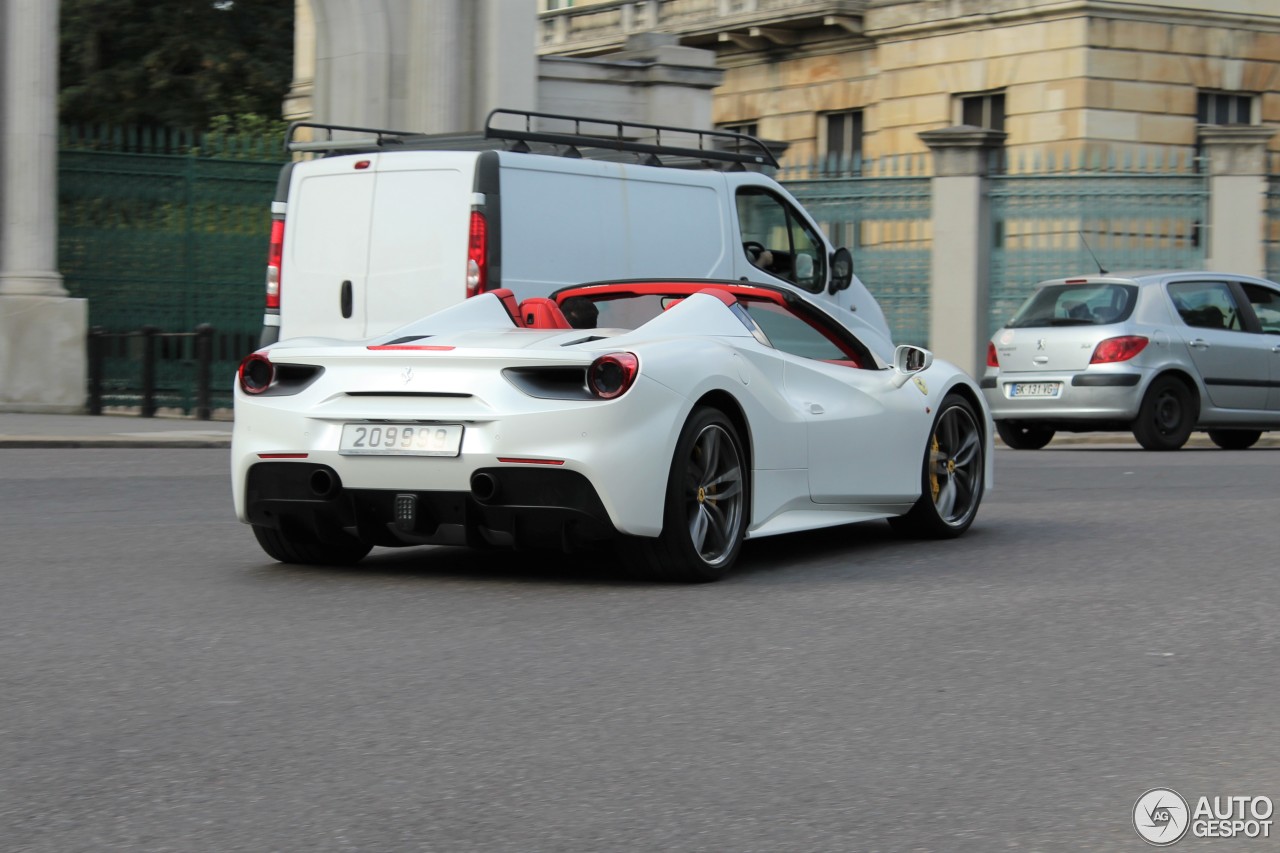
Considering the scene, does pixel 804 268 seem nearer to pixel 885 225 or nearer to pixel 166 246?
pixel 166 246

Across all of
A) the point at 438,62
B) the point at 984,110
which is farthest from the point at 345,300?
the point at 984,110

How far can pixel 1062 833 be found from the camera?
4.30 m

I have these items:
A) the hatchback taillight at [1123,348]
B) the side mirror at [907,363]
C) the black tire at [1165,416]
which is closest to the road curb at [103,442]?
the hatchback taillight at [1123,348]

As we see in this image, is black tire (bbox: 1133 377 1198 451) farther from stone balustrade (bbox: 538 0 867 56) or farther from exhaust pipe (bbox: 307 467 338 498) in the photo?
stone balustrade (bbox: 538 0 867 56)

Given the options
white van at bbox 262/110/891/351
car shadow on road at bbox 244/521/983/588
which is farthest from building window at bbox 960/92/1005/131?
car shadow on road at bbox 244/521/983/588

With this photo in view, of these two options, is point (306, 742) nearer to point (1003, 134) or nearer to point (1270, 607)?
point (1270, 607)

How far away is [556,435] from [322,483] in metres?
0.97

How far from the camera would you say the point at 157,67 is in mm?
42469

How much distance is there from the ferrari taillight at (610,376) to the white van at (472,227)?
6285mm

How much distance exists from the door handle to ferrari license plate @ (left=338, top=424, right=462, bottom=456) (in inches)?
266

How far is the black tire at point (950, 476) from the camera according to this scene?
31.8 feet

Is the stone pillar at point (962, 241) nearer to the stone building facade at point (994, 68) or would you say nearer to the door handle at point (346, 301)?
the stone building facade at point (994, 68)

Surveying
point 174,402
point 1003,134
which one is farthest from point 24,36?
point 1003,134

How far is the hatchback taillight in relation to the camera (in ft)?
59.0
